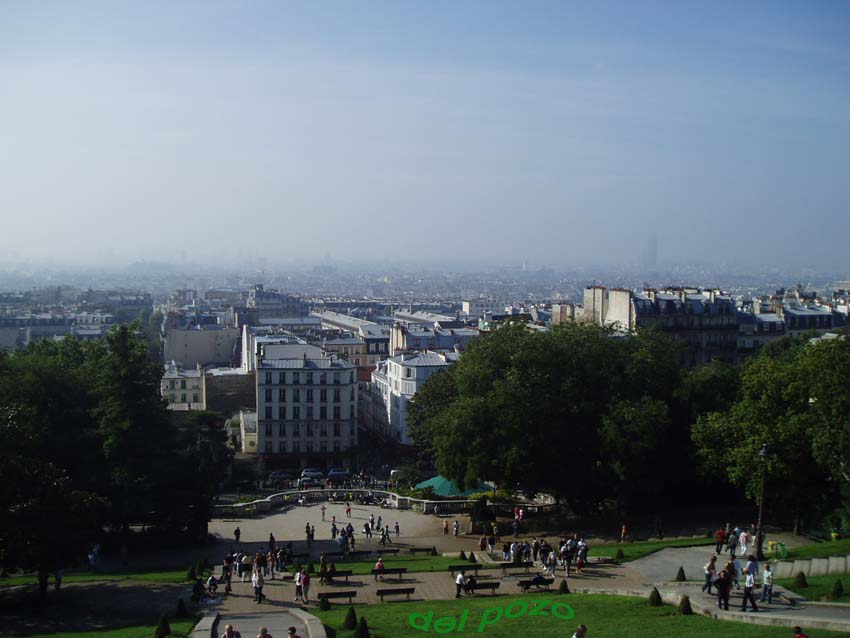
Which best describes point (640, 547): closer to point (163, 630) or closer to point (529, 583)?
point (529, 583)

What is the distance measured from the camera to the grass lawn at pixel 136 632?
27297 mm

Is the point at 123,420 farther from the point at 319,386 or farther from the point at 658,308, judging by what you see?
the point at 658,308

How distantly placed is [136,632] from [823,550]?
2392cm

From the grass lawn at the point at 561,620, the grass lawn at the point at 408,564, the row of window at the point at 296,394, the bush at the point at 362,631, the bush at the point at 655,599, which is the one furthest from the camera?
the row of window at the point at 296,394

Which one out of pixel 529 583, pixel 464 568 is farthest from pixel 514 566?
pixel 529 583

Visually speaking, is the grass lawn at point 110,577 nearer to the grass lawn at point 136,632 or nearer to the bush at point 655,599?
the grass lawn at point 136,632

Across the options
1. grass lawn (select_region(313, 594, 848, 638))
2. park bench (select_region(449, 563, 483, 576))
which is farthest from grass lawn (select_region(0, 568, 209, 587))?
park bench (select_region(449, 563, 483, 576))

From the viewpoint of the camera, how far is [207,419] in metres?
67.1

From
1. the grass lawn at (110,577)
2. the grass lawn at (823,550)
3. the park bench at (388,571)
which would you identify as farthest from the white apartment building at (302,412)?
the grass lawn at (823,550)

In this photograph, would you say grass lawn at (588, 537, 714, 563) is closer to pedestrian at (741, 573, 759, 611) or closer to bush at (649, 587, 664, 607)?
bush at (649, 587, 664, 607)

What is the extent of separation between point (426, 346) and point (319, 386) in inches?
1036

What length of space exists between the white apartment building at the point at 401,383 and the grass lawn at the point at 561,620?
157 ft

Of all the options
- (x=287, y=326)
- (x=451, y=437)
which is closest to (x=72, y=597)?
(x=451, y=437)

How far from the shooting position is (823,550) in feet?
112
